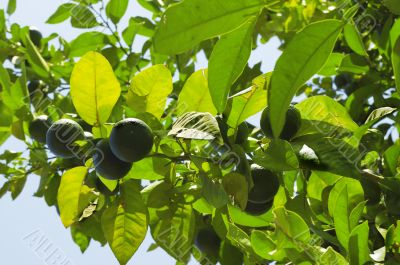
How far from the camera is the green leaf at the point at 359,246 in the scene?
4.22 ft

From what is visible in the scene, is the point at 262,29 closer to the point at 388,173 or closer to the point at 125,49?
the point at 125,49

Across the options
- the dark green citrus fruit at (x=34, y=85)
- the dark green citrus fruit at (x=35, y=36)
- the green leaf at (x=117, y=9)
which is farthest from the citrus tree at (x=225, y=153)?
the dark green citrus fruit at (x=35, y=36)

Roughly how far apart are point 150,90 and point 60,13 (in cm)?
158

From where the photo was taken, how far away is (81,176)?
147cm

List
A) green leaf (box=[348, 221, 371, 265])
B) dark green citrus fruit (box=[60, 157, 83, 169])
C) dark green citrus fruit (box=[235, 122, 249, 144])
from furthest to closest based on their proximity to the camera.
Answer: dark green citrus fruit (box=[60, 157, 83, 169]) < dark green citrus fruit (box=[235, 122, 249, 144]) < green leaf (box=[348, 221, 371, 265])

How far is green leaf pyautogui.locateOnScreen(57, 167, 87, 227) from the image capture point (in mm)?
1464

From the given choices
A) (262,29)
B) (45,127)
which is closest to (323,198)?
(45,127)

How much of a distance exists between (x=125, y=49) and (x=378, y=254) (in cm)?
169

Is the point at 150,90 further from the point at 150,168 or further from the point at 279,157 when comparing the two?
the point at 279,157

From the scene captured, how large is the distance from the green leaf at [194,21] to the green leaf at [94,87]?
0.43m

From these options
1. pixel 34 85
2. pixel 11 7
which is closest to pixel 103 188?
pixel 34 85

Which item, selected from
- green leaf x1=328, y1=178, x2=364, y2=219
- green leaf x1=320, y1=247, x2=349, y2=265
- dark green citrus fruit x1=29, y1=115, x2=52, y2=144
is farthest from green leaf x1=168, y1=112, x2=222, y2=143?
dark green citrus fruit x1=29, y1=115, x2=52, y2=144

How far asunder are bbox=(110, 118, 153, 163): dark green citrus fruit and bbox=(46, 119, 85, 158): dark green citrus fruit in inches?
7.3

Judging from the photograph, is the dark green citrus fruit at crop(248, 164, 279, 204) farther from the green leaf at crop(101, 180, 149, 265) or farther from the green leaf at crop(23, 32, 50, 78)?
the green leaf at crop(23, 32, 50, 78)
